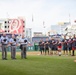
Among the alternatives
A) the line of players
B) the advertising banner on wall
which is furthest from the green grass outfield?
the advertising banner on wall

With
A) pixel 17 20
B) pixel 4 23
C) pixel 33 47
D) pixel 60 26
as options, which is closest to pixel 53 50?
pixel 33 47

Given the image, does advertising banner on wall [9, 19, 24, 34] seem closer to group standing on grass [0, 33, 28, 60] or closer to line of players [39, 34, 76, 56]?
line of players [39, 34, 76, 56]

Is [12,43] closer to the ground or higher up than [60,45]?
higher up

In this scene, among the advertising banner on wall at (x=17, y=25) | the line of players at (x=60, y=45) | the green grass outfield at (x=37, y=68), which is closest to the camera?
the green grass outfield at (x=37, y=68)

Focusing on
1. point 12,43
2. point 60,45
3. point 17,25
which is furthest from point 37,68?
point 17,25

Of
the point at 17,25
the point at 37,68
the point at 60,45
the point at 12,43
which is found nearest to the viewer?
the point at 37,68

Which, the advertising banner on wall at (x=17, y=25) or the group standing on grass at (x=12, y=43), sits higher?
the advertising banner on wall at (x=17, y=25)

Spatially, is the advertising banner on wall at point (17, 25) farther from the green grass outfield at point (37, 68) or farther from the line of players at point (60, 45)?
the green grass outfield at point (37, 68)

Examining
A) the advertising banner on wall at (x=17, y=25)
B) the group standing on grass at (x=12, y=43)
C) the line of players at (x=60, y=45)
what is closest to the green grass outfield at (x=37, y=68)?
the group standing on grass at (x=12, y=43)

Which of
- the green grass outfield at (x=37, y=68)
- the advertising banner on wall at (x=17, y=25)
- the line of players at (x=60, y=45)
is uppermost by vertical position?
the advertising banner on wall at (x=17, y=25)

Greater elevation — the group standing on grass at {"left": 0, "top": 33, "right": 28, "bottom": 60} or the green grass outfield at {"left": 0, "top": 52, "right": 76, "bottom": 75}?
the group standing on grass at {"left": 0, "top": 33, "right": 28, "bottom": 60}

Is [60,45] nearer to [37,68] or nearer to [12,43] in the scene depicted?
[12,43]

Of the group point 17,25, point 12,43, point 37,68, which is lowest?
point 37,68

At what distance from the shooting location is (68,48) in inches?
1156
